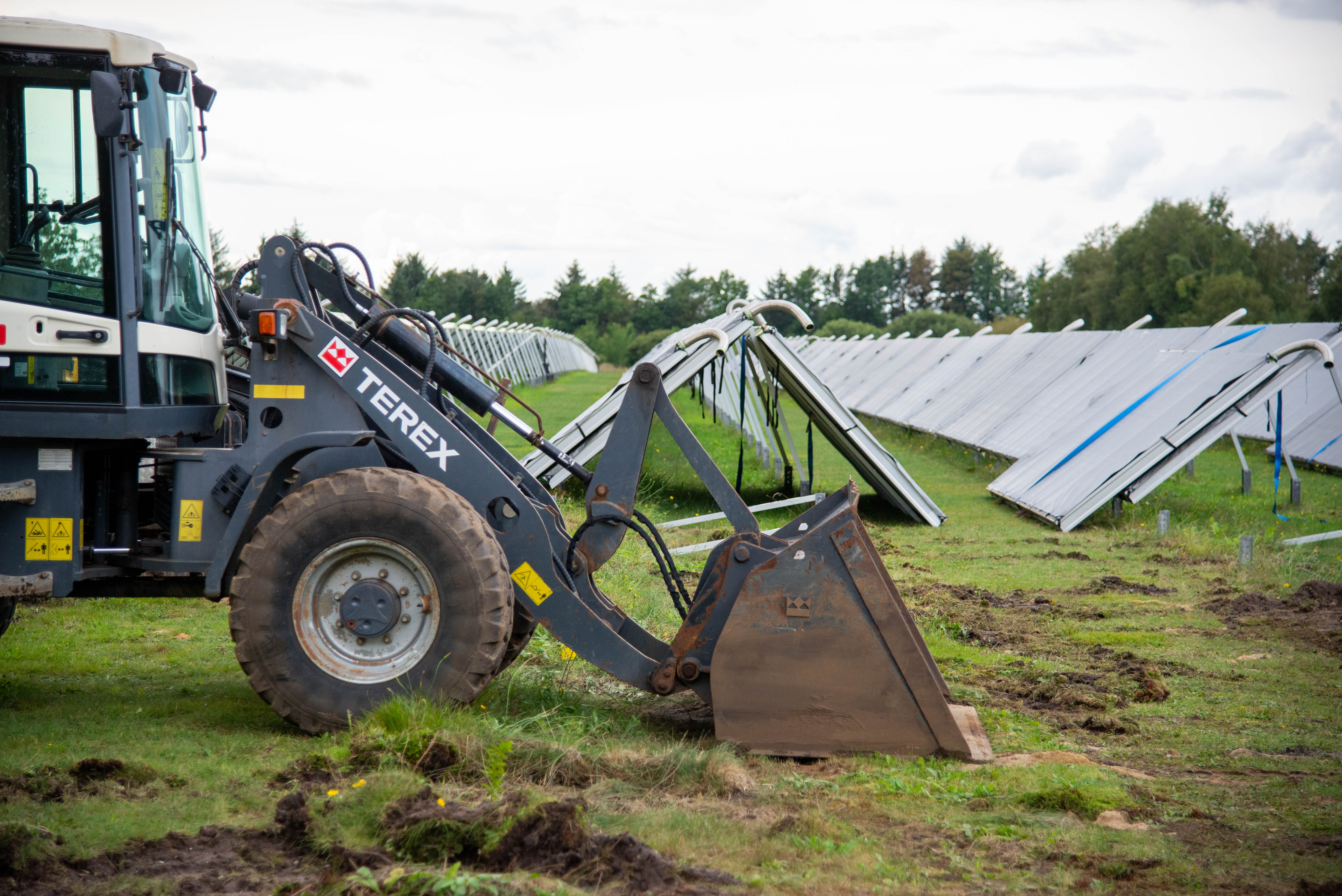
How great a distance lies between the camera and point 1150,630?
25.1ft

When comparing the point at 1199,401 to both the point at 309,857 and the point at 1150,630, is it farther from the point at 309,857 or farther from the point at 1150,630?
the point at 309,857

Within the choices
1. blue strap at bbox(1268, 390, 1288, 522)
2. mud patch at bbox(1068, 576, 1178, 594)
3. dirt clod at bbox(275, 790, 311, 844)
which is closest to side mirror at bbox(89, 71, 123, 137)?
dirt clod at bbox(275, 790, 311, 844)

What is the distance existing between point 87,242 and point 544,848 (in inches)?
142

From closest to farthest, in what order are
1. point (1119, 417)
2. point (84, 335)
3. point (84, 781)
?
point (84, 781) < point (84, 335) < point (1119, 417)

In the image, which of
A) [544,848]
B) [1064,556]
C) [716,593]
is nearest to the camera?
[544,848]

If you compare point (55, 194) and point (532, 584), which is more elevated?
point (55, 194)

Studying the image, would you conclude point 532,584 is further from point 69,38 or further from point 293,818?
point 69,38

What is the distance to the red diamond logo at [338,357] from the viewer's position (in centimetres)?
514

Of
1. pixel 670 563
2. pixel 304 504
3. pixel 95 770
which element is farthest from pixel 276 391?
pixel 670 563

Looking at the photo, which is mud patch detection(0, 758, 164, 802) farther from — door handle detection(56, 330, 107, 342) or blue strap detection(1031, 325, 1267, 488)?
blue strap detection(1031, 325, 1267, 488)

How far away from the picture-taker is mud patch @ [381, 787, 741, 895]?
3.52 m

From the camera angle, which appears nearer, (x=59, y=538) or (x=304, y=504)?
(x=304, y=504)

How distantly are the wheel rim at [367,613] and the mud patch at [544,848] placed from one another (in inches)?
48.1

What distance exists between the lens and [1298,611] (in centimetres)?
812
